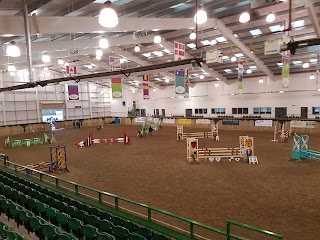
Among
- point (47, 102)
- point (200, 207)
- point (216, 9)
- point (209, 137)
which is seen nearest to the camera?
point (200, 207)

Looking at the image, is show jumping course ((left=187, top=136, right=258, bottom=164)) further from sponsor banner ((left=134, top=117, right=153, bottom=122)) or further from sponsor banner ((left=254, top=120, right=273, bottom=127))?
sponsor banner ((left=134, top=117, right=153, bottom=122))

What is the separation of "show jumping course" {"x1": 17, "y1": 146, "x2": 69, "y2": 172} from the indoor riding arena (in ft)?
0.23

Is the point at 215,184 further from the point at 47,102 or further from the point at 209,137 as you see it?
the point at 47,102

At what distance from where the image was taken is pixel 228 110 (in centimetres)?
3228

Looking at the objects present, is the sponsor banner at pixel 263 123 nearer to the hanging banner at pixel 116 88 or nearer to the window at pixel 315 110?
the window at pixel 315 110

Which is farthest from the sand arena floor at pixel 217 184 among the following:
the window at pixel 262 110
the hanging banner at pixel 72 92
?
the window at pixel 262 110

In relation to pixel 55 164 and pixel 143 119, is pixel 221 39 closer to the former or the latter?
pixel 55 164

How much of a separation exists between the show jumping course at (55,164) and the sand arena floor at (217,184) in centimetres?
60

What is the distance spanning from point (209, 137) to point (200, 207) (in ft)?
47.7

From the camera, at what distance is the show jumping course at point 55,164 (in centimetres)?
1180

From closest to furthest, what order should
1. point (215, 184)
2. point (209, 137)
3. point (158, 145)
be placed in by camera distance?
point (215, 184), point (158, 145), point (209, 137)

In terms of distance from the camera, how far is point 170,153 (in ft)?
50.2

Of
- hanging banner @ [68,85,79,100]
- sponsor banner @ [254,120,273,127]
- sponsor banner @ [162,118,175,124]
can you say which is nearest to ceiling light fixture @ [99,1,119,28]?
sponsor banner @ [254,120,273,127]

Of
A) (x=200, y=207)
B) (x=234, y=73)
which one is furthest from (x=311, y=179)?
(x=234, y=73)
